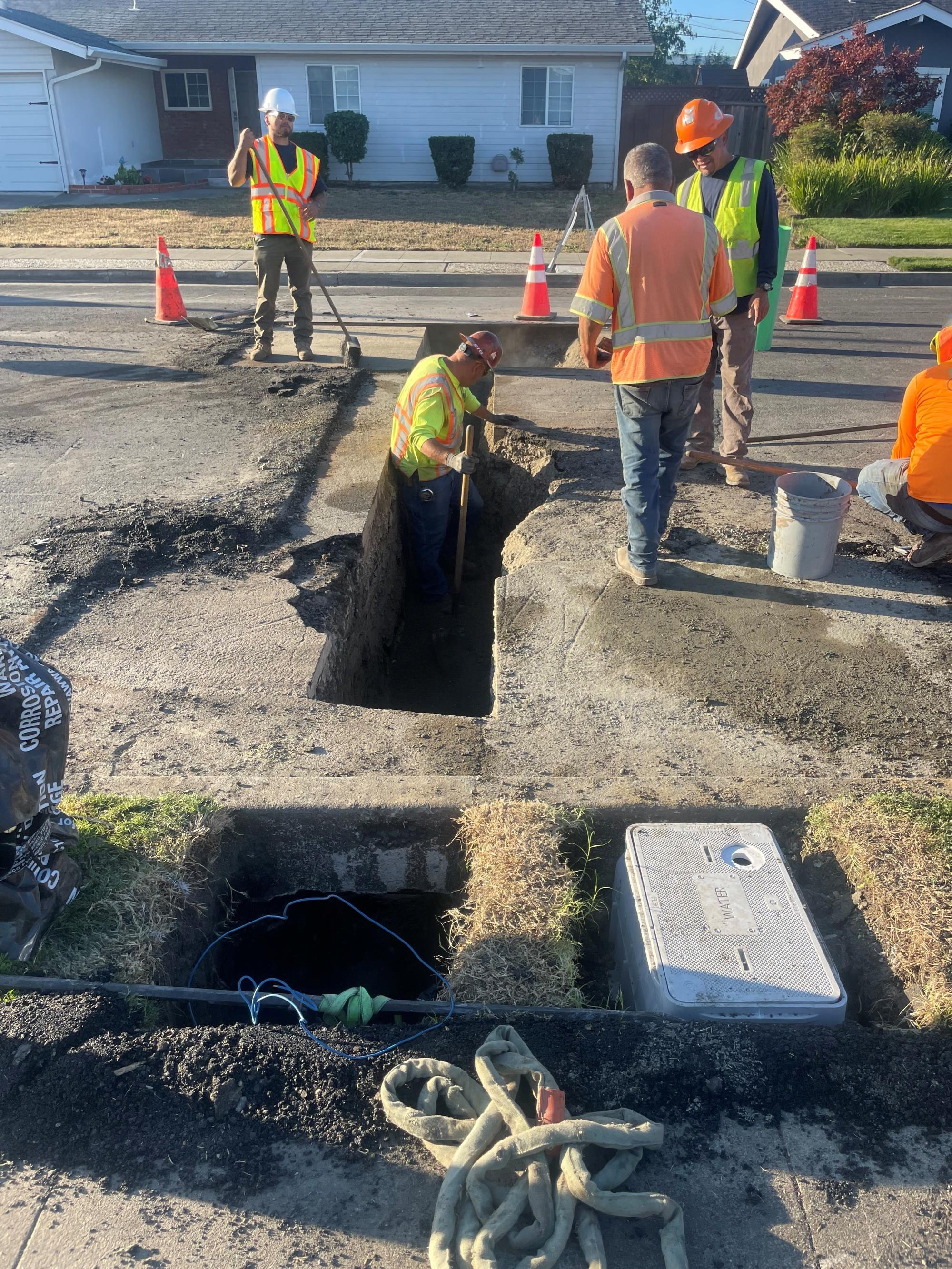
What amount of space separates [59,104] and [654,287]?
75.7 ft

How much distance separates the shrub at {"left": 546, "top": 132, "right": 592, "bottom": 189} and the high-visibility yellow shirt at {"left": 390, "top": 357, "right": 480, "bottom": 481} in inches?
756

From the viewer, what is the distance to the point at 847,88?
20.3 metres

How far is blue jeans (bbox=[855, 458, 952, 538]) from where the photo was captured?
5105mm

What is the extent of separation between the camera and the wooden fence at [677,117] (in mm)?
Result: 23453

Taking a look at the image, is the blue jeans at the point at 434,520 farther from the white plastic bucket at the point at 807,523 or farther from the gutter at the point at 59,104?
the gutter at the point at 59,104

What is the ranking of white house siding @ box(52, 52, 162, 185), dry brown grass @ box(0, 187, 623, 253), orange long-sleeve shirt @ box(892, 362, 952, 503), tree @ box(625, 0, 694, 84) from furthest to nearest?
tree @ box(625, 0, 694, 84) → white house siding @ box(52, 52, 162, 185) → dry brown grass @ box(0, 187, 623, 253) → orange long-sleeve shirt @ box(892, 362, 952, 503)

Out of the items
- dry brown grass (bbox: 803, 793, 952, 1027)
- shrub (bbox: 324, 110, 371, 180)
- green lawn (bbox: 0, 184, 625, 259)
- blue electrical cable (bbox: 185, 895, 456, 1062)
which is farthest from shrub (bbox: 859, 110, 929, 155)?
blue electrical cable (bbox: 185, 895, 456, 1062)

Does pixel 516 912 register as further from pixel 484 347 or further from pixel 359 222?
pixel 359 222

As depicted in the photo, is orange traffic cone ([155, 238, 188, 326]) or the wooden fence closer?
orange traffic cone ([155, 238, 188, 326])

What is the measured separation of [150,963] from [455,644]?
14.8 feet

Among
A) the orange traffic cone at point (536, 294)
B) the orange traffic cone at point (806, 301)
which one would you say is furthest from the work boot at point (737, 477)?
the orange traffic cone at point (806, 301)

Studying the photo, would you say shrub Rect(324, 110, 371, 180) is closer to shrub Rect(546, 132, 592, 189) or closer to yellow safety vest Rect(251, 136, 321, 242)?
shrub Rect(546, 132, 592, 189)

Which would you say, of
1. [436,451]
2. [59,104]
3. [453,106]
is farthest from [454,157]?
[436,451]

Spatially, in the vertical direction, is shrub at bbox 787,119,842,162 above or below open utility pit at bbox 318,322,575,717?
above
